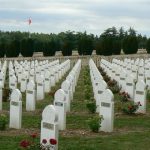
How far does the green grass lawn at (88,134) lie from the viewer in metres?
9.05

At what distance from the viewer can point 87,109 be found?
45.1 ft

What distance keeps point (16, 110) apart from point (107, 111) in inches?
85.7

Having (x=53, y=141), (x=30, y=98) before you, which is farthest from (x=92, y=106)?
(x=53, y=141)

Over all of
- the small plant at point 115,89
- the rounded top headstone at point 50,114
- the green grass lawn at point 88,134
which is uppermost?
the rounded top headstone at point 50,114

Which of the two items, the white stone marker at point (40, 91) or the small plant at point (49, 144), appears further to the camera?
the white stone marker at point (40, 91)

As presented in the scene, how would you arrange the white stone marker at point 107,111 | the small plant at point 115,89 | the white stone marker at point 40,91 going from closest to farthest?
the white stone marker at point 107,111
the white stone marker at point 40,91
the small plant at point 115,89

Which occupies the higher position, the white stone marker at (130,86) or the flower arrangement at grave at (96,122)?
the white stone marker at (130,86)

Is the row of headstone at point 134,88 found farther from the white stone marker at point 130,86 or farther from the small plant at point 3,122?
the small plant at point 3,122

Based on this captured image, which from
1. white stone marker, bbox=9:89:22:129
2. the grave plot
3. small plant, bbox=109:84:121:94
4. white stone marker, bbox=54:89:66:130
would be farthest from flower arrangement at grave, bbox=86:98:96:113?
small plant, bbox=109:84:121:94

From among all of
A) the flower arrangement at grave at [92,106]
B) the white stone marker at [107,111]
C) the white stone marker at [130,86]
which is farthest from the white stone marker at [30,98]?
the white stone marker at [107,111]

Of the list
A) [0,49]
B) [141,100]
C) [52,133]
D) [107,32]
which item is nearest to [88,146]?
[52,133]

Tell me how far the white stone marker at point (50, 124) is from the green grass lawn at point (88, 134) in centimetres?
43

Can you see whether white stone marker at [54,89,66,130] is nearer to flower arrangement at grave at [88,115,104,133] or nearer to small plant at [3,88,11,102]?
flower arrangement at grave at [88,115,104,133]

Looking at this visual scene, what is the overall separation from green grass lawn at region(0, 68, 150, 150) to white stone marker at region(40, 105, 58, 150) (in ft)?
1.42
